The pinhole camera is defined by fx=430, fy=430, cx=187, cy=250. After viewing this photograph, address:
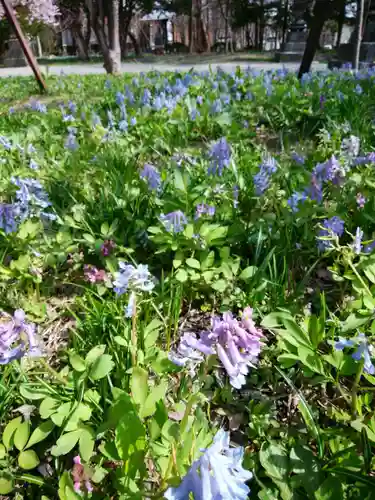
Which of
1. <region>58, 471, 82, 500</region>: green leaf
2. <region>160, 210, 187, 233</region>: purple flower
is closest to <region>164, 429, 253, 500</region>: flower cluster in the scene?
<region>58, 471, 82, 500</region>: green leaf

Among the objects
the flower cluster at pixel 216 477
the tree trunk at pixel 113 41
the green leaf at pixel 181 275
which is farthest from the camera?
the tree trunk at pixel 113 41

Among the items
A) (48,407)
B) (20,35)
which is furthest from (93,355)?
(20,35)

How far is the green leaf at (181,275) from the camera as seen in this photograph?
1.42 metres

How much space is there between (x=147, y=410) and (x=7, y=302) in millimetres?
835

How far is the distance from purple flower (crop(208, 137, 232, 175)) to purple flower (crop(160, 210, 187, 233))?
1.66 ft

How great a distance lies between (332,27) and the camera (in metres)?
30.1

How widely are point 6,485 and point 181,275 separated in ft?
2.51

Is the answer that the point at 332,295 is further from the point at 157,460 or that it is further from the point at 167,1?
the point at 167,1

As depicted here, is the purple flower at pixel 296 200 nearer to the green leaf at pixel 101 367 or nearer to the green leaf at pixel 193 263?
the green leaf at pixel 193 263

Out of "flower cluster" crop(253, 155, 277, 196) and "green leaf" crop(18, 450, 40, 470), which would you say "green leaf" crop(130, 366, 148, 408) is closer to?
"green leaf" crop(18, 450, 40, 470)

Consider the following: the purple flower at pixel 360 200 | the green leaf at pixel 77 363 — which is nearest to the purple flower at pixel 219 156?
the purple flower at pixel 360 200

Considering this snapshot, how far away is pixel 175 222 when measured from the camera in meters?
1.53

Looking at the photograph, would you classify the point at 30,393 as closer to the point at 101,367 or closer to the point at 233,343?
the point at 101,367

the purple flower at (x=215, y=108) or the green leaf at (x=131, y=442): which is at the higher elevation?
the purple flower at (x=215, y=108)
